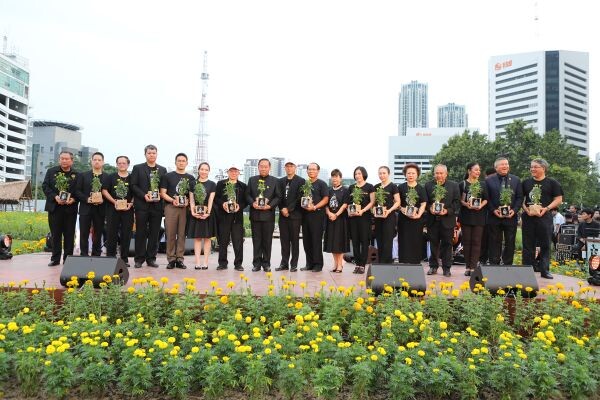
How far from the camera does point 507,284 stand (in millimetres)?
5078

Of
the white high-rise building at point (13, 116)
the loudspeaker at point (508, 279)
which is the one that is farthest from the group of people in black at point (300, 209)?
the white high-rise building at point (13, 116)

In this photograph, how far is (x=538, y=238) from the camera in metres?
7.32

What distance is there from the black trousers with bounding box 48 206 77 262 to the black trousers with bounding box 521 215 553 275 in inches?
287

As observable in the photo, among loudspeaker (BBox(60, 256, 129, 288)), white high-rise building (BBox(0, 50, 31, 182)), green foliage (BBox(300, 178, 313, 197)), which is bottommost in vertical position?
loudspeaker (BBox(60, 256, 129, 288))

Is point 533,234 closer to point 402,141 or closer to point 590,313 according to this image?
point 590,313

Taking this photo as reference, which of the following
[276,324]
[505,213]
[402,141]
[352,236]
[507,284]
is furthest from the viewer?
[402,141]

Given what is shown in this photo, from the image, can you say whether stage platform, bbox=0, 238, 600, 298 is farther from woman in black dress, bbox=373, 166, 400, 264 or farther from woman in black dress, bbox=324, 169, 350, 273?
woman in black dress, bbox=373, 166, 400, 264

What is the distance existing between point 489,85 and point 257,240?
131809 mm

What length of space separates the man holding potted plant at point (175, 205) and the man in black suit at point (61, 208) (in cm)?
144

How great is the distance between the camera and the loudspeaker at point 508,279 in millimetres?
5078

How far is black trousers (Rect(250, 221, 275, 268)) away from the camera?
7695 mm

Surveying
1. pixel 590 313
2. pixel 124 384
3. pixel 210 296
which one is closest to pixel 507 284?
pixel 590 313

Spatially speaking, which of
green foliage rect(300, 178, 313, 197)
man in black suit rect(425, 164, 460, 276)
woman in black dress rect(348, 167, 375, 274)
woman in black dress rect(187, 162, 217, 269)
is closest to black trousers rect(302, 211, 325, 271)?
green foliage rect(300, 178, 313, 197)

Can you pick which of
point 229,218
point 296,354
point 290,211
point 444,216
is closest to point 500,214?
point 444,216
